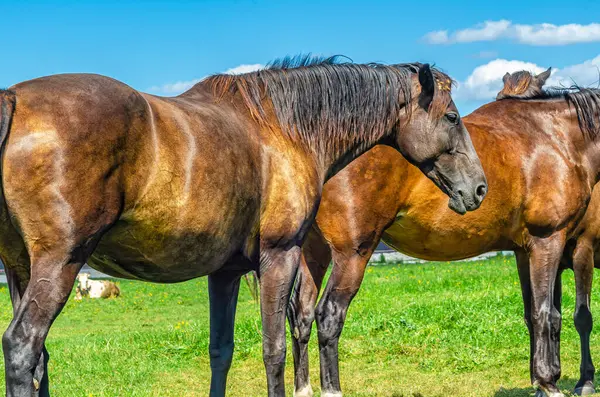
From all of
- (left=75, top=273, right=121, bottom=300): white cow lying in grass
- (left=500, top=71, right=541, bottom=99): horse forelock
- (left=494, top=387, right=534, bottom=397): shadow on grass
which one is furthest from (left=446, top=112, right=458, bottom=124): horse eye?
(left=75, top=273, right=121, bottom=300): white cow lying in grass

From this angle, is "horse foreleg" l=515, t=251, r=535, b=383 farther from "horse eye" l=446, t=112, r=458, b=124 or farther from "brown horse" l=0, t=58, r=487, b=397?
"horse eye" l=446, t=112, r=458, b=124

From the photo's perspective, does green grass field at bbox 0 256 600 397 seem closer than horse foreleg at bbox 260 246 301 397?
No

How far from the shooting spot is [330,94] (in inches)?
182

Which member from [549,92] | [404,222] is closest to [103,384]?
[404,222]

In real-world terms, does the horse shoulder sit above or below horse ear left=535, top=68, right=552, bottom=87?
below

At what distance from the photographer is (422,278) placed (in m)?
16.6

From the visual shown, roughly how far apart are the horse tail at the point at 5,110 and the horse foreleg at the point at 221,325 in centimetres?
177

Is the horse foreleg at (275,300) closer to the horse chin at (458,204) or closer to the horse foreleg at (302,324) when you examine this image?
the horse chin at (458,204)

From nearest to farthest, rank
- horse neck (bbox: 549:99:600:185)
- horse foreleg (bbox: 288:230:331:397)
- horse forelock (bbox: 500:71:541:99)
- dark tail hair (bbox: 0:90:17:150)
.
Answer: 1. dark tail hair (bbox: 0:90:17:150)
2. horse foreleg (bbox: 288:230:331:397)
3. horse neck (bbox: 549:99:600:185)
4. horse forelock (bbox: 500:71:541:99)

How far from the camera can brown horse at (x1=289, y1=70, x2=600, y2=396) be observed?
6.52 m

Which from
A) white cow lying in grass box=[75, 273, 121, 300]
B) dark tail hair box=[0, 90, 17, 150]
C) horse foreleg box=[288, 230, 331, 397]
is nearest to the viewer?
dark tail hair box=[0, 90, 17, 150]

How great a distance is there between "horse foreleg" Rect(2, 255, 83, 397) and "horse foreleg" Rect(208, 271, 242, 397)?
1449 millimetres

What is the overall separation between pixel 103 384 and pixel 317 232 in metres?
2.56

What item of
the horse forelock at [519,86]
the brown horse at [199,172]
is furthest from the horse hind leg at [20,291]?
the horse forelock at [519,86]
